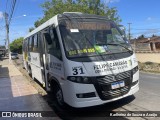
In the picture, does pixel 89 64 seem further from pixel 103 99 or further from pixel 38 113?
pixel 38 113

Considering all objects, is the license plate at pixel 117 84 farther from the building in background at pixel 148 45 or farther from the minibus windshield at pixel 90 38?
the building in background at pixel 148 45

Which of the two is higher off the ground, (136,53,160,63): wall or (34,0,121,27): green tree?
(34,0,121,27): green tree

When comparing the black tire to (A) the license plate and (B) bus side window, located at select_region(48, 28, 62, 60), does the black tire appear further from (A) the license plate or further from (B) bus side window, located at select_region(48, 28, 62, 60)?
(A) the license plate

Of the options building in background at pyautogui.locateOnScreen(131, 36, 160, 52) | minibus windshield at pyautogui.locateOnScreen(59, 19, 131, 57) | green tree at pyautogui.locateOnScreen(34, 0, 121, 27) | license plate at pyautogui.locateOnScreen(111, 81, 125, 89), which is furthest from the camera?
building in background at pyautogui.locateOnScreen(131, 36, 160, 52)

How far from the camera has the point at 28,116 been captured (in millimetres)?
6949

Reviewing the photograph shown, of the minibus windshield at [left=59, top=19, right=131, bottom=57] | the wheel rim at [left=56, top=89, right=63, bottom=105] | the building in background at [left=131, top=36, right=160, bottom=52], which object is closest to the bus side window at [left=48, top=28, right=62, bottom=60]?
the minibus windshield at [left=59, top=19, right=131, bottom=57]

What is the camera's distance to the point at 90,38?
723 centimetres

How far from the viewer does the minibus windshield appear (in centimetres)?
690

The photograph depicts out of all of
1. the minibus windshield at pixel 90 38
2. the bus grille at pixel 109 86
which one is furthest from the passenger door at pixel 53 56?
the bus grille at pixel 109 86

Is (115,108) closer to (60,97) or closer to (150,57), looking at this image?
(60,97)

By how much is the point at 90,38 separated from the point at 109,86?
1.55 meters

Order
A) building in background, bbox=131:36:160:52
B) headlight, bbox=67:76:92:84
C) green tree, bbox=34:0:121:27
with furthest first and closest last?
building in background, bbox=131:36:160:52 < green tree, bbox=34:0:121:27 < headlight, bbox=67:76:92:84

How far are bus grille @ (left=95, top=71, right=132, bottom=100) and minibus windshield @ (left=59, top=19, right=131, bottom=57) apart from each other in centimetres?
76

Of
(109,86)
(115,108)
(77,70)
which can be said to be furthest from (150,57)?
(77,70)
